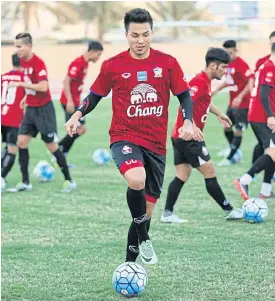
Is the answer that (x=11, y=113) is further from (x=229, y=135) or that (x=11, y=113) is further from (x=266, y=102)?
(x=229, y=135)

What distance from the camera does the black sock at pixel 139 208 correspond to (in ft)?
19.2

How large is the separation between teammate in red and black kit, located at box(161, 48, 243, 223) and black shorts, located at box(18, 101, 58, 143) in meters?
2.68

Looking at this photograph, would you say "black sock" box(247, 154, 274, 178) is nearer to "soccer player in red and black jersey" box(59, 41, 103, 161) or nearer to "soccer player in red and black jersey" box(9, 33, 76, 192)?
"soccer player in red and black jersey" box(9, 33, 76, 192)

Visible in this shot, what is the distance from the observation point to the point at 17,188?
1105 centimetres

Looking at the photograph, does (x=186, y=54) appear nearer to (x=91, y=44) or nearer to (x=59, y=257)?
(x=91, y=44)

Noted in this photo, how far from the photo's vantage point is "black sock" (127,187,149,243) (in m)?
5.86

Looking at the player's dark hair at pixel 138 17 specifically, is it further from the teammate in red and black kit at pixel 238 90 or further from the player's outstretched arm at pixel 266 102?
the teammate in red and black kit at pixel 238 90

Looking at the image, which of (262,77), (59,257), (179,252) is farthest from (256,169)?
(59,257)

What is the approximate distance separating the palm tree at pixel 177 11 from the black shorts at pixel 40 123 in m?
34.2

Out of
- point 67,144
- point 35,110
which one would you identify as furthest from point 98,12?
point 35,110

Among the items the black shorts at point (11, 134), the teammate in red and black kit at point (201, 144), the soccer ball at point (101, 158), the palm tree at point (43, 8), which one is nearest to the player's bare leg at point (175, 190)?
the teammate in red and black kit at point (201, 144)

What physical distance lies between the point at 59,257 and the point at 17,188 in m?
4.26

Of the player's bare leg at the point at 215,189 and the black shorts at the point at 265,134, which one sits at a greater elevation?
the black shorts at the point at 265,134

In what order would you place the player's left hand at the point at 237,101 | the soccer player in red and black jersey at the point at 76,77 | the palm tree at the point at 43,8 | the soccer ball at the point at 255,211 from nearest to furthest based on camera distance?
the soccer ball at the point at 255,211, the soccer player in red and black jersey at the point at 76,77, the player's left hand at the point at 237,101, the palm tree at the point at 43,8
